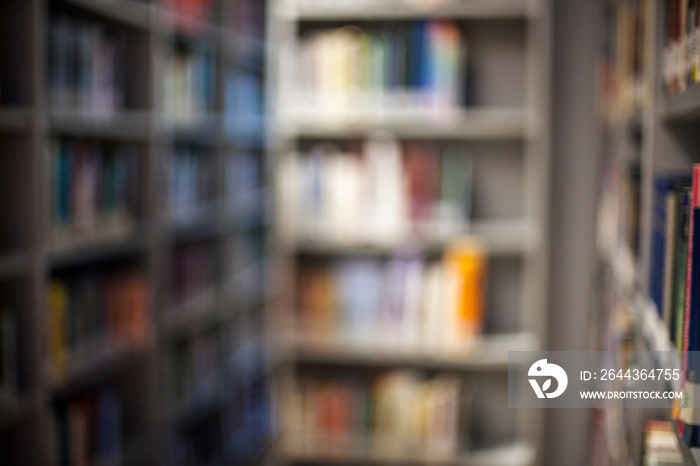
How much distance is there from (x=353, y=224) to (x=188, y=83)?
2.79ft

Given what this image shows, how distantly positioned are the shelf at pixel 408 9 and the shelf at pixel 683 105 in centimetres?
164

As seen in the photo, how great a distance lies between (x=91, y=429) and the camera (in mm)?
2098

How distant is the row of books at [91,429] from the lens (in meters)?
1.97

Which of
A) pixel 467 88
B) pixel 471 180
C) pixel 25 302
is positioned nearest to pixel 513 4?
pixel 467 88

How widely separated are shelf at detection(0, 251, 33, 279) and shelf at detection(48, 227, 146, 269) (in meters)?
0.09

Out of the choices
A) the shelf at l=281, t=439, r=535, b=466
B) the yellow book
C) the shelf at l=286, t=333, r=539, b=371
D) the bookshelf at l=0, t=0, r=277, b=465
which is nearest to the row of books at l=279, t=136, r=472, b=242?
the bookshelf at l=0, t=0, r=277, b=465

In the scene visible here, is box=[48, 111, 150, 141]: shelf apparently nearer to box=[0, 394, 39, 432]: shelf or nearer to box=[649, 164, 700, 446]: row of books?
box=[0, 394, 39, 432]: shelf

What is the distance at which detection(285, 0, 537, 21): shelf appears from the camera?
284 centimetres

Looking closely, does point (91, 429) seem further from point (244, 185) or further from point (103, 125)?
point (244, 185)

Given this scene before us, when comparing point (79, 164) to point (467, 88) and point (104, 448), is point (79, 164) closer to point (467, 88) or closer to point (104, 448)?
point (104, 448)

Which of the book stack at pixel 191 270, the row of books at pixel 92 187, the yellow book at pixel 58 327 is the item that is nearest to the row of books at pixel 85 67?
the row of books at pixel 92 187

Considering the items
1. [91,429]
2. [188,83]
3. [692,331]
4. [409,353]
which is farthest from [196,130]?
[692,331]

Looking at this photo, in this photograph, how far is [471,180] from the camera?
10.2 ft

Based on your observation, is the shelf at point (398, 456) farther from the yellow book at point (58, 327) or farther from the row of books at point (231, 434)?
the yellow book at point (58, 327)
